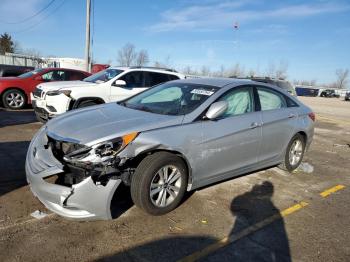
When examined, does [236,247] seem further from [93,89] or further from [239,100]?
[93,89]

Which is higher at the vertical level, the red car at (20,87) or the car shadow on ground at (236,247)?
the car shadow on ground at (236,247)

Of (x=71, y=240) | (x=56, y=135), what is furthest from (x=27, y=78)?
(x=71, y=240)

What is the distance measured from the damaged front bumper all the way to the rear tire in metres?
3.56

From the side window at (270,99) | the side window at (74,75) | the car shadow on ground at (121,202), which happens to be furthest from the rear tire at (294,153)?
the side window at (74,75)

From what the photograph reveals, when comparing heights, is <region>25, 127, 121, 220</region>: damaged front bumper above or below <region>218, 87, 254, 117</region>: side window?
below

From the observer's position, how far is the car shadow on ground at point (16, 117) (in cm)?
934

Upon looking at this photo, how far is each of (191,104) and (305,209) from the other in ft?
7.05

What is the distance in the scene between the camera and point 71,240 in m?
3.53

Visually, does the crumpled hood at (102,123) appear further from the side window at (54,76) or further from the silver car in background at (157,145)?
the side window at (54,76)

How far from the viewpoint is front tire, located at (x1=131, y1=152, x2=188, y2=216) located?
3898 millimetres

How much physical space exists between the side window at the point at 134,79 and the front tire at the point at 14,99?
456cm

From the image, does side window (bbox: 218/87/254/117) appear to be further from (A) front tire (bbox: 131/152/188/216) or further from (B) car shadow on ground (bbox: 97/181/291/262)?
(B) car shadow on ground (bbox: 97/181/291/262)

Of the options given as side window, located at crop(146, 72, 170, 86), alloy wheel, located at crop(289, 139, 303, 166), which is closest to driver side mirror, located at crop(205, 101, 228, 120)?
alloy wheel, located at crop(289, 139, 303, 166)

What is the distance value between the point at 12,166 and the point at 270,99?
14.1 feet
